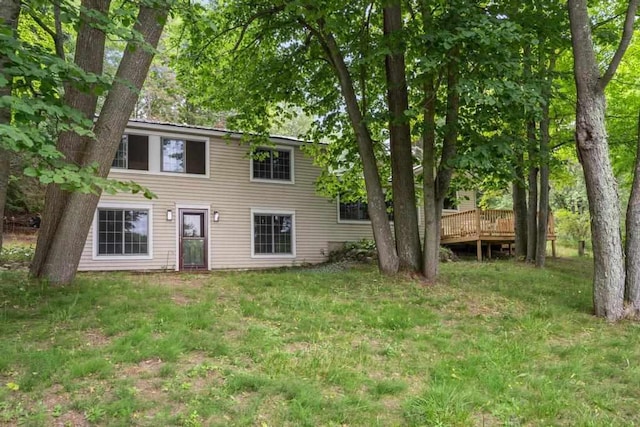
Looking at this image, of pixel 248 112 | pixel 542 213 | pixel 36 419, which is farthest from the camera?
pixel 542 213

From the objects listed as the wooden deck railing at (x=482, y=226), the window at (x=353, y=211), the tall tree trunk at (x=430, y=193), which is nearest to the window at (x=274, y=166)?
the window at (x=353, y=211)

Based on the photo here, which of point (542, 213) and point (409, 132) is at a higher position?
point (409, 132)

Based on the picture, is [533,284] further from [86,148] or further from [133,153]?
[133,153]

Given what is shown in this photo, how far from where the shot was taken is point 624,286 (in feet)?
22.6

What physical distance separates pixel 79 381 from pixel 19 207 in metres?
16.6

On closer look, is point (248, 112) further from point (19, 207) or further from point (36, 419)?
point (19, 207)

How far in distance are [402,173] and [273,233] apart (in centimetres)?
632

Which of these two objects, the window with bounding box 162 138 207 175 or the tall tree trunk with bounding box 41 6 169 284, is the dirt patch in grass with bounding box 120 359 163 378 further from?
the window with bounding box 162 138 207 175

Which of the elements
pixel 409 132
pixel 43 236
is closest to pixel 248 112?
pixel 409 132

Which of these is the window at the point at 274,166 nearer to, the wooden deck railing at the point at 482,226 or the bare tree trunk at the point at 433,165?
the bare tree trunk at the point at 433,165

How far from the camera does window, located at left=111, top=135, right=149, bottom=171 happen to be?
41.4 ft

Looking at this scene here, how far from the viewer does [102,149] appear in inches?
250

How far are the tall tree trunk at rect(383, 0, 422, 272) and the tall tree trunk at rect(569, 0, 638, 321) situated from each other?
10.7ft

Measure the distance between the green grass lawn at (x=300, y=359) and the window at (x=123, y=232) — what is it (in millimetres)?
5016
